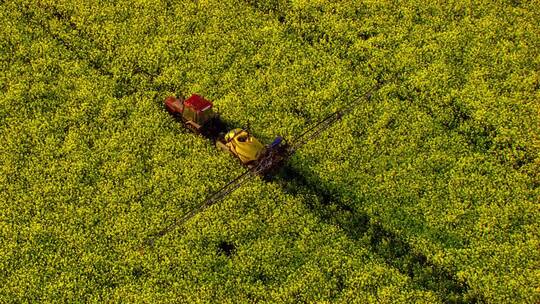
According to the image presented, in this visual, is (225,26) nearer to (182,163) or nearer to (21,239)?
(182,163)

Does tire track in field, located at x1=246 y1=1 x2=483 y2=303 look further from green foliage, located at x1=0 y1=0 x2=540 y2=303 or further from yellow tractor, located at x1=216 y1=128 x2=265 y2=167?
yellow tractor, located at x1=216 y1=128 x2=265 y2=167

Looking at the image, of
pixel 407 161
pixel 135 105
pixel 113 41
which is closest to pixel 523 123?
pixel 407 161

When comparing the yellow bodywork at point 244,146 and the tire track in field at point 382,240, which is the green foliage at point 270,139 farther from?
the yellow bodywork at point 244,146

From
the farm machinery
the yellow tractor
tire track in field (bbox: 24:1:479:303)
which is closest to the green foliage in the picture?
tire track in field (bbox: 24:1:479:303)

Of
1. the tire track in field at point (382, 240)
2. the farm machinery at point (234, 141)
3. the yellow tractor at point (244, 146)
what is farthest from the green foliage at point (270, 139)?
the yellow tractor at point (244, 146)

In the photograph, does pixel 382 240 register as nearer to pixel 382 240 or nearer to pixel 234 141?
pixel 382 240
